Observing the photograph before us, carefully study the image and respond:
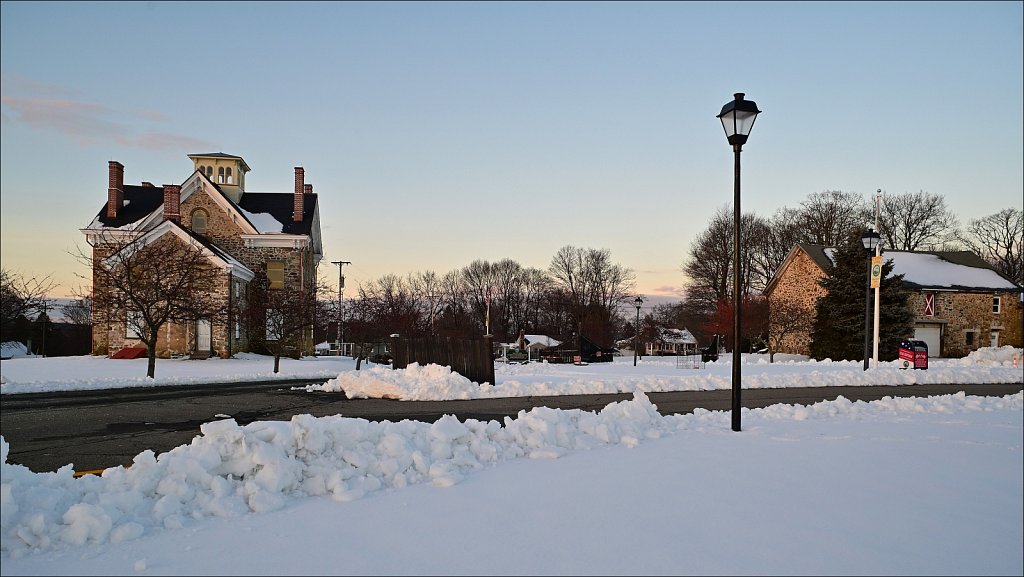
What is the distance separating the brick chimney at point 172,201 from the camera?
119 ft

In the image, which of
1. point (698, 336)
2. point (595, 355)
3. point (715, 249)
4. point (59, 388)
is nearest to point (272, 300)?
point (59, 388)

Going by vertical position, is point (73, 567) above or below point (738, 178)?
below

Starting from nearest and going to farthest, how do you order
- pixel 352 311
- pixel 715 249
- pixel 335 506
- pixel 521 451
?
pixel 335 506 → pixel 521 451 → pixel 352 311 → pixel 715 249

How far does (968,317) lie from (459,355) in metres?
36.1

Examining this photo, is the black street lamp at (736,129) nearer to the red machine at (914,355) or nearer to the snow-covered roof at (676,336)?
the red machine at (914,355)

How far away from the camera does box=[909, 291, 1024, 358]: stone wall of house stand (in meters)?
39.6

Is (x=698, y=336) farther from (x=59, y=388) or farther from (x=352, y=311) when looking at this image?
(x=59, y=388)

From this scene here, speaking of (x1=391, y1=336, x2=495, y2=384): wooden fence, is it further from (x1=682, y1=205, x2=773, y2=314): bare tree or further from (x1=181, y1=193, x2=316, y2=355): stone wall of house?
(x1=682, y1=205, x2=773, y2=314): bare tree

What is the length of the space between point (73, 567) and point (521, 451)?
3.79 metres

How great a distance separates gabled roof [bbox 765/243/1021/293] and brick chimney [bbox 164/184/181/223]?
36.2 metres

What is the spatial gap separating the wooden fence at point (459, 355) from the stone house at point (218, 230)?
1723cm

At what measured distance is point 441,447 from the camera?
6.14 meters

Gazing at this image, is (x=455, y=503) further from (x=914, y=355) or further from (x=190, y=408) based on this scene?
(x=914, y=355)

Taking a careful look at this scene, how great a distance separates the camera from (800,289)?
43.7 m
